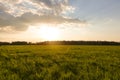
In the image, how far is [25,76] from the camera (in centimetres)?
937

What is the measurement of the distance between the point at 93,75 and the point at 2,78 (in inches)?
154

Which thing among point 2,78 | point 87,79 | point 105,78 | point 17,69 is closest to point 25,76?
point 2,78

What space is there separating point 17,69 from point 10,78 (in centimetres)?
235

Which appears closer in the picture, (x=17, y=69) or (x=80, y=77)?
(x=80, y=77)

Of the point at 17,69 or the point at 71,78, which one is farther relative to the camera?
the point at 17,69

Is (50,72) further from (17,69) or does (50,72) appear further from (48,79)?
(17,69)

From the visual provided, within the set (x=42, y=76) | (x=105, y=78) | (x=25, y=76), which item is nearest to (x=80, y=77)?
(x=105, y=78)

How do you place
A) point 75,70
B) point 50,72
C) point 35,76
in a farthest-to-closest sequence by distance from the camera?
point 75,70 → point 50,72 → point 35,76

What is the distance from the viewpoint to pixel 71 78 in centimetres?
893

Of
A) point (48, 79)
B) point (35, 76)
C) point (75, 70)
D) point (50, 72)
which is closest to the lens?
point (48, 79)

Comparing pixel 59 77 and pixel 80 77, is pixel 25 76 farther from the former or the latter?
pixel 80 77

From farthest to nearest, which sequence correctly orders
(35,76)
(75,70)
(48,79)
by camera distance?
(75,70) < (35,76) < (48,79)

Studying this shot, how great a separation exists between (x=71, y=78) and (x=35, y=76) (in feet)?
5.21

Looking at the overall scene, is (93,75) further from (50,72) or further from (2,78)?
(2,78)
